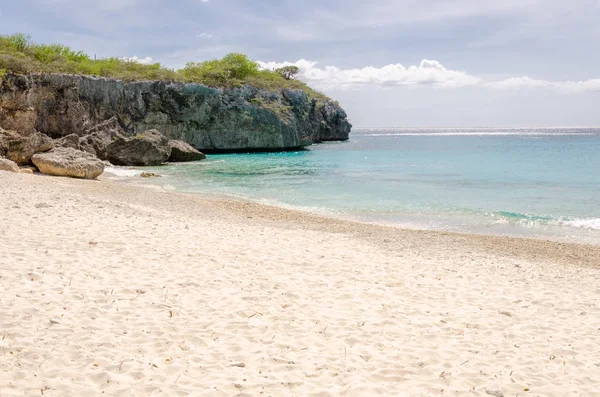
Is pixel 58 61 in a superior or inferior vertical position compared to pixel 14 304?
superior

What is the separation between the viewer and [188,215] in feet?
51.0

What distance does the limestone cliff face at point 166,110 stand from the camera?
136 feet

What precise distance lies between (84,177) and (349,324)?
22808 millimetres

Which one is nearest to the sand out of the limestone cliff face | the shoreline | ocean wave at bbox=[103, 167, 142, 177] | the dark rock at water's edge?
the shoreline

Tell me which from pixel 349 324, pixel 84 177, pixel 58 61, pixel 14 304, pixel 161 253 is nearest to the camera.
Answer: pixel 14 304

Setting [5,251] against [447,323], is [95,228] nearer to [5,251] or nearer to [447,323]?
[5,251]

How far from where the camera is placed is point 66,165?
25.6 metres

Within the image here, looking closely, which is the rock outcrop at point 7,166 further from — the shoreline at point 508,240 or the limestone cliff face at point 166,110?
the shoreline at point 508,240

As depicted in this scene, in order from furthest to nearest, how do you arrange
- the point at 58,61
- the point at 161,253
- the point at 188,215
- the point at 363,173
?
1. the point at 58,61
2. the point at 363,173
3. the point at 188,215
4. the point at 161,253

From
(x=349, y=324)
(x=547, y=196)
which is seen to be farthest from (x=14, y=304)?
(x=547, y=196)

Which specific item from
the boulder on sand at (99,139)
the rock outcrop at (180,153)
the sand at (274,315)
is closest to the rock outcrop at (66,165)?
the boulder on sand at (99,139)

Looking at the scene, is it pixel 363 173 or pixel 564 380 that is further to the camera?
pixel 363 173

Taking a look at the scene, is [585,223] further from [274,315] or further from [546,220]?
[274,315]

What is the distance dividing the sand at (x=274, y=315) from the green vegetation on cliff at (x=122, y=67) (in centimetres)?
3759
